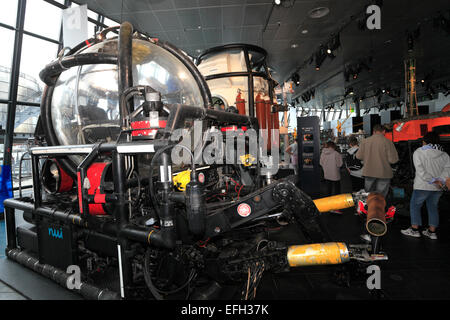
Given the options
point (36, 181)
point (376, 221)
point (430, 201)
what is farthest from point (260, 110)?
point (36, 181)

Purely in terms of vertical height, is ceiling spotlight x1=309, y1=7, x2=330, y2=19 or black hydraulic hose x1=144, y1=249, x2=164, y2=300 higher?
ceiling spotlight x1=309, y1=7, x2=330, y2=19

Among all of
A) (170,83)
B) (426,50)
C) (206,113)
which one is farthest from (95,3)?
(426,50)

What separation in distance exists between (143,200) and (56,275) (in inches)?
46.6

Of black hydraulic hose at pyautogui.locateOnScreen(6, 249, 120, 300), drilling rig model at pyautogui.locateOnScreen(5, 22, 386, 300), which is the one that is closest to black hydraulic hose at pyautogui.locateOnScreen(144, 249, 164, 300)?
drilling rig model at pyautogui.locateOnScreen(5, 22, 386, 300)

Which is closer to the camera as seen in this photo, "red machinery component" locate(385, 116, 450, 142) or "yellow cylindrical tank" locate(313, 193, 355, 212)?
"yellow cylindrical tank" locate(313, 193, 355, 212)

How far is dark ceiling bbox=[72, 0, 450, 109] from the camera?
24.8 feet

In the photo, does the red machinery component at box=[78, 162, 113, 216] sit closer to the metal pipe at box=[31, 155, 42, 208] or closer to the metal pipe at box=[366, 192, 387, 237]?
the metal pipe at box=[31, 155, 42, 208]

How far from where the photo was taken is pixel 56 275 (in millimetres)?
2508

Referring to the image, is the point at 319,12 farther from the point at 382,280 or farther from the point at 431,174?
the point at 382,280

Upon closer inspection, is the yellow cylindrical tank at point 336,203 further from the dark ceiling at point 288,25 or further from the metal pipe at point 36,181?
the dark ceiling at point 288,25

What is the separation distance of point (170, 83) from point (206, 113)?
2.37 ft

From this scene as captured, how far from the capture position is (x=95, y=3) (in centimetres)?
733
